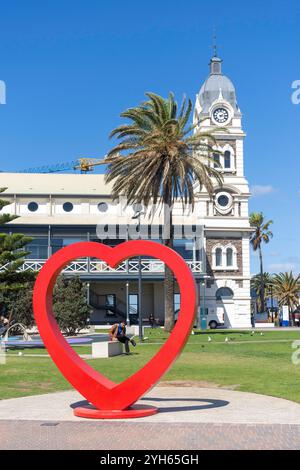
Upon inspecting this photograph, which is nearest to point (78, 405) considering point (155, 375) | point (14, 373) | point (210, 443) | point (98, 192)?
point (155, 375)

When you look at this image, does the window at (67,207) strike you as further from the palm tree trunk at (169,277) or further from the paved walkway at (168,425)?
the paved walkway at (168,425)

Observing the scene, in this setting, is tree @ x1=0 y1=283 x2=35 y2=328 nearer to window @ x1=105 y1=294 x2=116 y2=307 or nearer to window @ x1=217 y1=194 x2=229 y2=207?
window @ x1=105 y1=294 x2=116 y2=307

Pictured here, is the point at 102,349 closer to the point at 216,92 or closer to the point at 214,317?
the point at 214,317

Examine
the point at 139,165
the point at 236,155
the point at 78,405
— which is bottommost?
the point at 78,405

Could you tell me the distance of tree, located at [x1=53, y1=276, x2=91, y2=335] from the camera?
37.8m

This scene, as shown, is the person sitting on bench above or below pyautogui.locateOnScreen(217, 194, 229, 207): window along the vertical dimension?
below

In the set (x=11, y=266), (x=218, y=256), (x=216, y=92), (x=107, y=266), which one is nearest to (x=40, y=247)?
(x=107, y=266)

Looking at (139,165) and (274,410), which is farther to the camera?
(139,165)

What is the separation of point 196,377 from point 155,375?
6099mm

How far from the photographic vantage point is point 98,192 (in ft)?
182

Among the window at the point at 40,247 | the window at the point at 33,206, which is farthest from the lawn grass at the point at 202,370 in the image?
the window at the point at 33,206

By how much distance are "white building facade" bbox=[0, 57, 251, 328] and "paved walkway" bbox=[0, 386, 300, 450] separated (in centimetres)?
3537

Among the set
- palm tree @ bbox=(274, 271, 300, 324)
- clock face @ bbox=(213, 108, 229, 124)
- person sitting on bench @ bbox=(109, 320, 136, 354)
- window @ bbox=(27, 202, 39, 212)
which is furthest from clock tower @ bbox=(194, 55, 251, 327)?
person sitting on bench @ bbox=(109, 320, 136, 354)

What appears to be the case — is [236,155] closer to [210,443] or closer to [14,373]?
[14,373]
